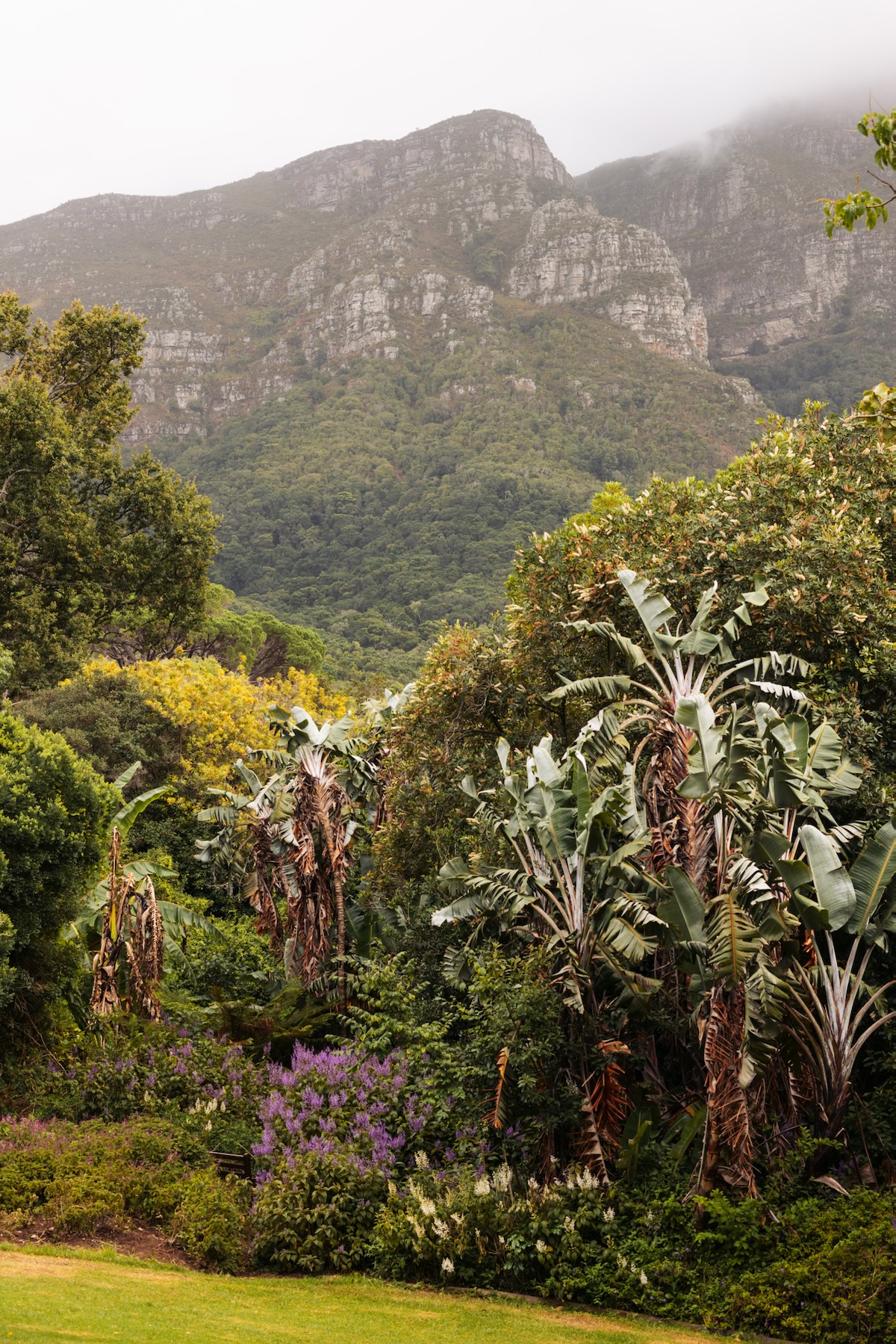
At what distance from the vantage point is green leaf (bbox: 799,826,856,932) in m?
8.45

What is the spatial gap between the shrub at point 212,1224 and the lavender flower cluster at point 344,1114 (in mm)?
407

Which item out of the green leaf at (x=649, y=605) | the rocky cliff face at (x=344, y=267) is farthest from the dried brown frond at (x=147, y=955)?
the rocky cliff face at (x=344, y=267)

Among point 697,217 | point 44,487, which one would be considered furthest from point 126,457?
point 697,217

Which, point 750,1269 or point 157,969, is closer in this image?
point 750,1269

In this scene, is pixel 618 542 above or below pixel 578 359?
below

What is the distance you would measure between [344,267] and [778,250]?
66.5m

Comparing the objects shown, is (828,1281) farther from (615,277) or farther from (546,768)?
(615,277)

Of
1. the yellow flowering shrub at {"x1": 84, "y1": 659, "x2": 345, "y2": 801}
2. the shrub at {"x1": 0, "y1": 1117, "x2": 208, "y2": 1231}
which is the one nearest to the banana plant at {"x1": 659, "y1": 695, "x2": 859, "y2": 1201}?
the shrub at {"x1": 0, "y1": 1117, "x2": 208, "y2": 1231}

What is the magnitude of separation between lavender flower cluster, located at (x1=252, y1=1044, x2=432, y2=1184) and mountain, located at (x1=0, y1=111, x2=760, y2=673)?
36554 mm

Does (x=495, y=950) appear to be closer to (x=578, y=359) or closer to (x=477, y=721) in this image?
(x=477, y=721)

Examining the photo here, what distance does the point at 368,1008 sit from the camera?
13.4 metres

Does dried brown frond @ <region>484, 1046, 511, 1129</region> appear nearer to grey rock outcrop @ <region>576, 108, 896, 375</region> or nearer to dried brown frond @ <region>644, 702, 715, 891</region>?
dried brown frond @ <region>644, 702, 715, 891</region>

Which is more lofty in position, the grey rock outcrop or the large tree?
the grey rock outcrop

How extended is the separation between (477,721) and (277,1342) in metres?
9.31
